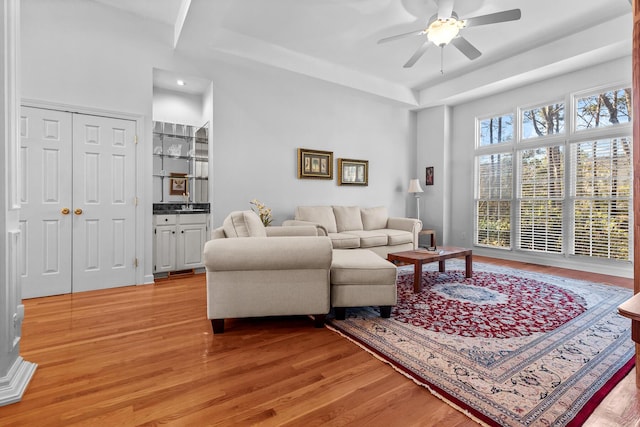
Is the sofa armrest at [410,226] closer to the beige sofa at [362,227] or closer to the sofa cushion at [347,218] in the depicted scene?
the beige sofa at [362,227]

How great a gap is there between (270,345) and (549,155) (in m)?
5.18

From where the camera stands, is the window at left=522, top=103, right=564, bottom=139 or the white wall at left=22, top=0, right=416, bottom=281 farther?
the window at left=522, top=103, right=564, bottom=139

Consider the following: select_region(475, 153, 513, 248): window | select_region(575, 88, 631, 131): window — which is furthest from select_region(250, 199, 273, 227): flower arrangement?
select_region(575, 88, 631, 131): window

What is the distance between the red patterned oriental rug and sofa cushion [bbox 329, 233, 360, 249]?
4.01ft

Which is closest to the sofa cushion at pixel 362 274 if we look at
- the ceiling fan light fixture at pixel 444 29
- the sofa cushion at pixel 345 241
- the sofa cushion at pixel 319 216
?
the sofa cushion at pixel 345 241

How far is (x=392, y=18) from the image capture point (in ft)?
12.4

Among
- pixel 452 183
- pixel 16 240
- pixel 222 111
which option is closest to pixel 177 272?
pixel 222 111

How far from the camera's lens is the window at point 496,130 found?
550cm

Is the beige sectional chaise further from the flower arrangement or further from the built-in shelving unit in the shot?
the built-in shelving unit

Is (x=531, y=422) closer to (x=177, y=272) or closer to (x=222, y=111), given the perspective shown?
(x=177, y=272)

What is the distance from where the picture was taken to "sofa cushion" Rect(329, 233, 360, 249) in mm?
4441

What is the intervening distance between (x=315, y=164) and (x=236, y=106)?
5.11 feet

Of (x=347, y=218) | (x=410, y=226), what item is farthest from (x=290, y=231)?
(x=410, y=226)

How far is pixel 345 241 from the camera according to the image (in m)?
4.49
